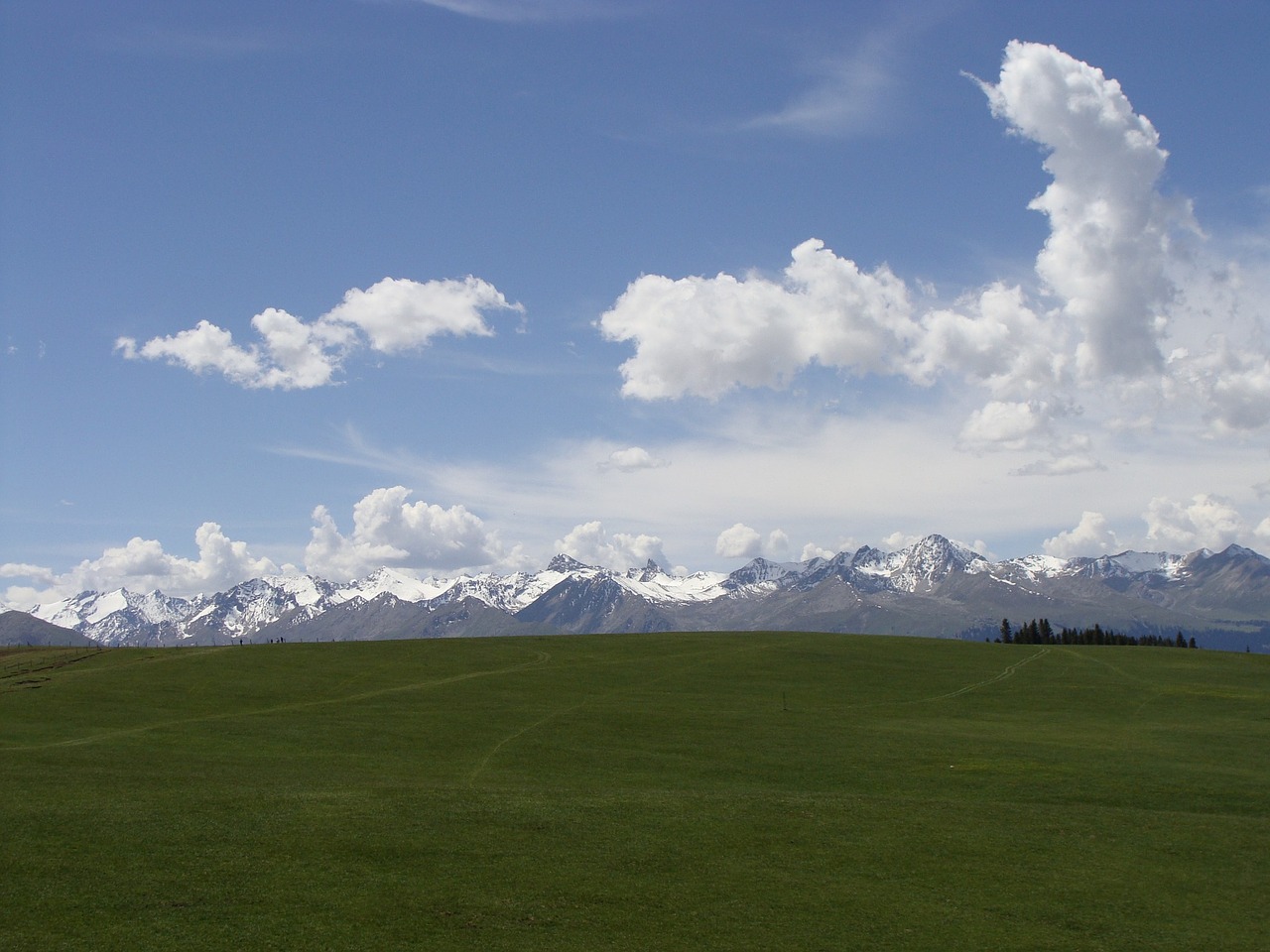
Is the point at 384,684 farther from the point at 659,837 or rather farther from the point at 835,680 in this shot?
the point at 659,837

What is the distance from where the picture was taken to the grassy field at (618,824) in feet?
80.1

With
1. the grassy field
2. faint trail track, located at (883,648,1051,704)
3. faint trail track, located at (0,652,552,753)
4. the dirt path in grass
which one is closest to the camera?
the grassy field

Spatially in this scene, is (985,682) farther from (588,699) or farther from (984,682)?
(588,699)

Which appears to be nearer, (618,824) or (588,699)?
(618,824)

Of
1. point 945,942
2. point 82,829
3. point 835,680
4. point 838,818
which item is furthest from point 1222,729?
point 82,829

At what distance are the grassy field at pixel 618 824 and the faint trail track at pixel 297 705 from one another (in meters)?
0.49

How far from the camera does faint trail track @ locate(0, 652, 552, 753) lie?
53156 millimetres

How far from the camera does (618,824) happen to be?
3244 cm

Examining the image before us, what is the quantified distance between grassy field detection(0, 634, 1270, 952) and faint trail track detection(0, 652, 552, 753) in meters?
0.49

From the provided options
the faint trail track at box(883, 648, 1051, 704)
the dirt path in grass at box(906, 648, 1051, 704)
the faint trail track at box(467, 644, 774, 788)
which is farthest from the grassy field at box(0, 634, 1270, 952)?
the dirt path in grass at box(906, 648, 1051, 704)

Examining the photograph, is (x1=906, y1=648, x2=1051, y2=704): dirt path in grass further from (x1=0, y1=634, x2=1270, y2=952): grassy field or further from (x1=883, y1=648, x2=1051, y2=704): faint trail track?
(x1=0, y1=634, x2=1270, y2=952): grassy field

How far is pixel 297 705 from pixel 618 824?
4431cm

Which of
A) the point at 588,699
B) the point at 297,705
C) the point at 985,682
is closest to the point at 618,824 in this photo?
the point at 588,699

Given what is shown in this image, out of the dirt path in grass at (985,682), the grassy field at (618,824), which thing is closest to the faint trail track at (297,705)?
the grassy field at (618,824)
